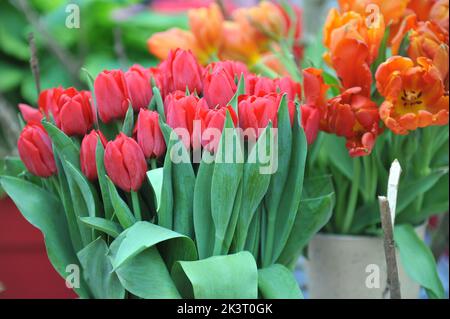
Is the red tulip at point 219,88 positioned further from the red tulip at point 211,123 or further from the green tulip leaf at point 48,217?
the green tulip leaf at point 48,217

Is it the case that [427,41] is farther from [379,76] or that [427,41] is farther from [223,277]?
[223,277]

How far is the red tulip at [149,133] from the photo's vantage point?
0.45m

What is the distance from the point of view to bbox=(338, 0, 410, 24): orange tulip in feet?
1.78

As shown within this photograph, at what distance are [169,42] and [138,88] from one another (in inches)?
7.3

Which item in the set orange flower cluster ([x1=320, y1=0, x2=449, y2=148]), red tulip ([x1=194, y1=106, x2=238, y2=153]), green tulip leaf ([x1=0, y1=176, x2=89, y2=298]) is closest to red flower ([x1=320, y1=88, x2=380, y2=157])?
orange flower cluster ([x1=320, y1=0, x2=449, y2=148])

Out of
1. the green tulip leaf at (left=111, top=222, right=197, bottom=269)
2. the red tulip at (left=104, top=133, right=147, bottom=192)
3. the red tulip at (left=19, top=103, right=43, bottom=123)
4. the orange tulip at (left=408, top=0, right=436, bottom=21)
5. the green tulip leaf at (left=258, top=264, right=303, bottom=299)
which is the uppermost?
the orange tulip at (left=408, top=0, right=436, bottom=21)

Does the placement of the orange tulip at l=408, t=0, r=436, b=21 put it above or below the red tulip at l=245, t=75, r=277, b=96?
above

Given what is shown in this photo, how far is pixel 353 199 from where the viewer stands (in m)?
0.61

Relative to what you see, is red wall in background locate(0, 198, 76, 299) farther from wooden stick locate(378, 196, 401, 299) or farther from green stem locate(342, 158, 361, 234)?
Answer: wooden stick locate(378, 196, 401, 299)

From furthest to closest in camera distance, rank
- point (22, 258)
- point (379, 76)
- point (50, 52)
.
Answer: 1. point (50, 52)
2. point (22, 258)
3. point (379, 76)

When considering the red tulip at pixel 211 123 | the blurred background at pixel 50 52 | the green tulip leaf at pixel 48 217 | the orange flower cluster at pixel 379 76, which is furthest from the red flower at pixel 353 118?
the blurred background at pixel 50 52

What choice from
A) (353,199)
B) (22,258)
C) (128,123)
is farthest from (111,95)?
(22,258)

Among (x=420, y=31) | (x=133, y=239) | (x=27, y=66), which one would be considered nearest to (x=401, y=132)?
(x=420, y=31)

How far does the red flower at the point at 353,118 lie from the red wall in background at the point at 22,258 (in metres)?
0.89
